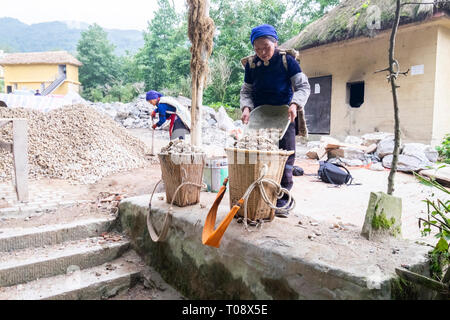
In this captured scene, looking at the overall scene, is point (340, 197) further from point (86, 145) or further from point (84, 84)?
point (84, 84)

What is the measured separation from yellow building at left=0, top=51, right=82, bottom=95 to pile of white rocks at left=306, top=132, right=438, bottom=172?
102 feet

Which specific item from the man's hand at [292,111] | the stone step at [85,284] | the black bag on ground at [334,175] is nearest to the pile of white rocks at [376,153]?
the black bag on ground at [334,175]

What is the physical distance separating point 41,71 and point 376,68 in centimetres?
3418

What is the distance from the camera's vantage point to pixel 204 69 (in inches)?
195

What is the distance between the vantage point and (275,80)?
8.82ft

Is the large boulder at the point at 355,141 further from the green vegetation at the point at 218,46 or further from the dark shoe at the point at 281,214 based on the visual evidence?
the green vegetation at the point at 218,46

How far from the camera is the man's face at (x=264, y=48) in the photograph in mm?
2504

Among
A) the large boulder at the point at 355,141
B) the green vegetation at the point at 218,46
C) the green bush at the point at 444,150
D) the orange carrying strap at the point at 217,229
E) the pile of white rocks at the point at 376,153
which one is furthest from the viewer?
the green vegetation at the point at 218,46

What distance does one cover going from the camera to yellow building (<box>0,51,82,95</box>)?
3175cm

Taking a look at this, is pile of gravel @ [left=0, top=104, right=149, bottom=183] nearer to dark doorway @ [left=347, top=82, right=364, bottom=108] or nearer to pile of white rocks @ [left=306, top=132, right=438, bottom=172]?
pile of white rocks @ [left=306, top=132, right=438, bottom=172]

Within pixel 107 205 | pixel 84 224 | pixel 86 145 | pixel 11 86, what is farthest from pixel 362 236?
pixel 11 86

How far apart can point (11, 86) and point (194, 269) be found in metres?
39.0

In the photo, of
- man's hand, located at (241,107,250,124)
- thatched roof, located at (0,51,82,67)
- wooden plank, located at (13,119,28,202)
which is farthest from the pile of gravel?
thatched roof, located at (0,51,82,67)

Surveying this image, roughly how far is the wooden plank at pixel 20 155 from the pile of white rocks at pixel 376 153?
19.8ft
